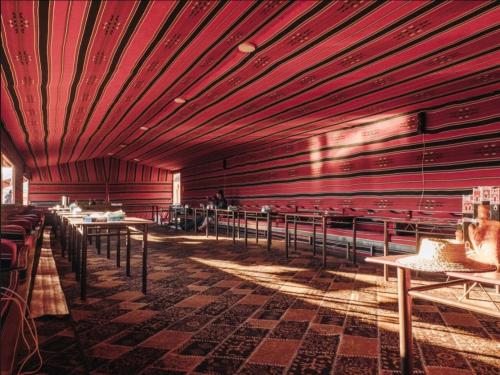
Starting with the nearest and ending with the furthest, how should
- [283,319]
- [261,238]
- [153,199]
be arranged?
[283,319]
[261,238]
[153,199]

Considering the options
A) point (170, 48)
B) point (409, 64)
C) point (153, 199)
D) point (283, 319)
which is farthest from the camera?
point (153, 199)

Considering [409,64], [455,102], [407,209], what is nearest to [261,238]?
[407,209]

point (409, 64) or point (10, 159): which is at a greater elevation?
point (409, 64)

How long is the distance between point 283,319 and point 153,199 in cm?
1511

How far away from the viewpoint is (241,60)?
13.4 ft

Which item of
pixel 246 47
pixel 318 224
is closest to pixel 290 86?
pixel 246 47

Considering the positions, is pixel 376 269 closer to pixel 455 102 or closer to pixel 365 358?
pixel 455 102

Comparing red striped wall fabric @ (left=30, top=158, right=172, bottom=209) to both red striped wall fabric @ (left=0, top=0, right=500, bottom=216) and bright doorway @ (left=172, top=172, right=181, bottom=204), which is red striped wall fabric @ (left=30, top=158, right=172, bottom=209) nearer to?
bright doorway @ (left=172, top=172, right=181, bottom=204)

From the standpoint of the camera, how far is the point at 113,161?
1617cm

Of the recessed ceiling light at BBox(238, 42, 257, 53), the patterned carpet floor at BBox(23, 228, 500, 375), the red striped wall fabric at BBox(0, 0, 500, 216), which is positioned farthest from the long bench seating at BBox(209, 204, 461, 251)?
the recessed ceiling light at BBox(238, 42, 257, 53)

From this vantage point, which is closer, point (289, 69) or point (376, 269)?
point (289, 69)

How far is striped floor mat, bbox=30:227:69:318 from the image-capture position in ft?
Answer: 10.9

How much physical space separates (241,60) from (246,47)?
405 mm

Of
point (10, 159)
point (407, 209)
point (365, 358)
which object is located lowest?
point (365, 358)
